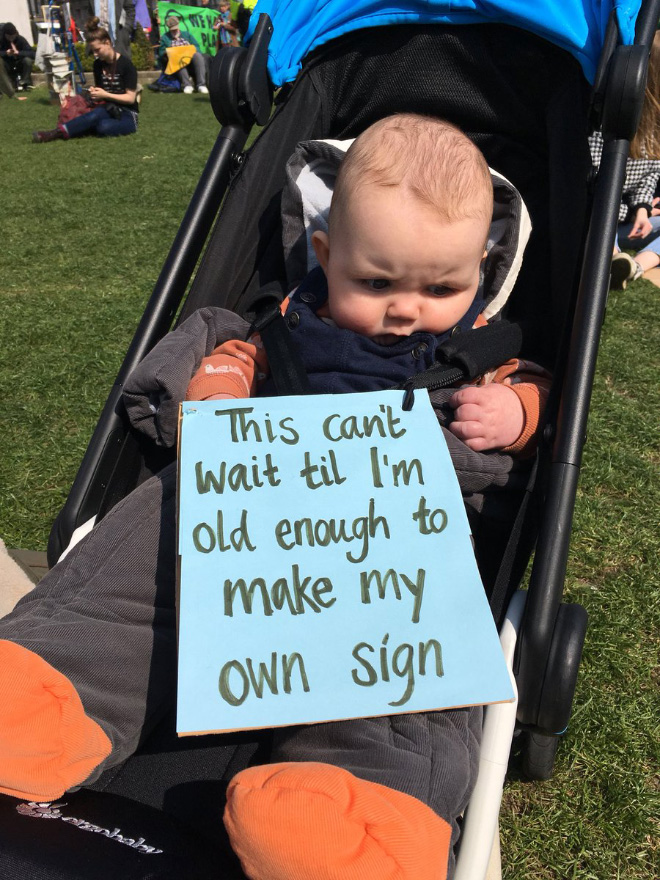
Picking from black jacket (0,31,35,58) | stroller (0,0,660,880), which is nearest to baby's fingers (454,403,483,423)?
stroller (0,0,660,880)

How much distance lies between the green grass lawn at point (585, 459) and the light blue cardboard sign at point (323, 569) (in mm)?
718

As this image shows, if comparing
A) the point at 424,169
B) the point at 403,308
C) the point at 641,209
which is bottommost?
the point at 641,209

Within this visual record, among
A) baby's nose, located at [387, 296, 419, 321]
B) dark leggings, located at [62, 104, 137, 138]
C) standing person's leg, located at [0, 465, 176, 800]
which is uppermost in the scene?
baby's nose, located at [387, 296, 419, 321]

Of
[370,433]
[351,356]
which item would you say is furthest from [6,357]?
[370,433]

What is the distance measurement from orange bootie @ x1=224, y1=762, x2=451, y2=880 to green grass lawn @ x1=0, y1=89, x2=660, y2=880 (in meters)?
0.71

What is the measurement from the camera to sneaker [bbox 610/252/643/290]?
4445 millimetres

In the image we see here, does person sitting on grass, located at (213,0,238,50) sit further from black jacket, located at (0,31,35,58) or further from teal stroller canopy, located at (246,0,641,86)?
teal stroller canopy, located at (246,0,641,86)

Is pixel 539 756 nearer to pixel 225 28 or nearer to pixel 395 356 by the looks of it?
pixel 395 356

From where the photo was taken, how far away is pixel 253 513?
138 cm

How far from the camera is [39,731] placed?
3.85ft

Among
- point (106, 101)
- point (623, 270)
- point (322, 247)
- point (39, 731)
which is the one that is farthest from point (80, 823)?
point (106, 101)

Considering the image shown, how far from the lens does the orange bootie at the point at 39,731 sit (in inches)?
45.6

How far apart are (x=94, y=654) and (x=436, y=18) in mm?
1821

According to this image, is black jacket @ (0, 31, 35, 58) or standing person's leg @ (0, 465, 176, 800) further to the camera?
black jacket @ (0, 31, 35, 58)
